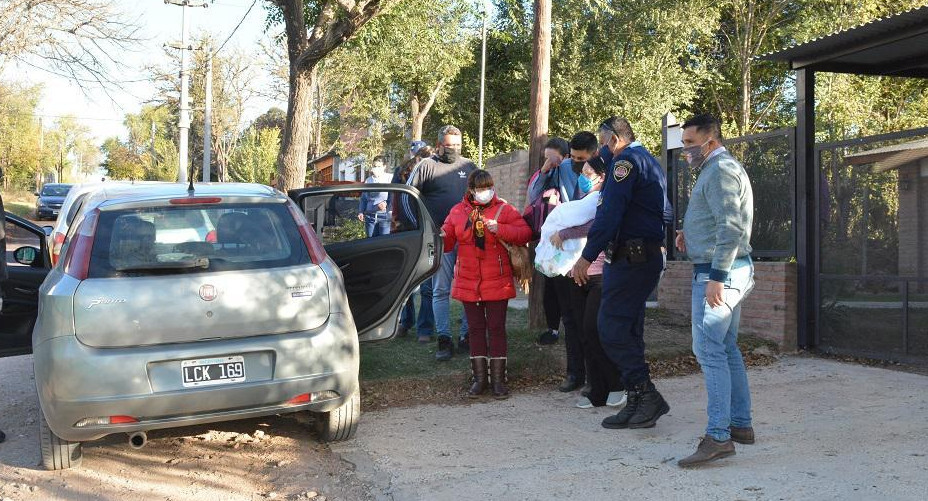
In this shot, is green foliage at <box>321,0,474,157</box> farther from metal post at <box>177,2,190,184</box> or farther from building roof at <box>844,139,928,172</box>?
building roof at <box>844,139,928,172</box>

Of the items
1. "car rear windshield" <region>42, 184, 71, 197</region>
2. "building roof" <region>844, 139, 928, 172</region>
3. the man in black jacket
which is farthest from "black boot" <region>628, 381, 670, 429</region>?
"car rear windshield" <region>42, 184, 71, 197</region>

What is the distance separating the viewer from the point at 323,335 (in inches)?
194

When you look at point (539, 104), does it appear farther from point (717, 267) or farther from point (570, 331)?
point (717, 267)

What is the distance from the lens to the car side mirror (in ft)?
20.6

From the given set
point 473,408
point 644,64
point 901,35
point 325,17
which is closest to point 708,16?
point 644,64

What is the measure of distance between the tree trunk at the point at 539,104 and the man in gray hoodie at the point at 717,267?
3302 millimetres

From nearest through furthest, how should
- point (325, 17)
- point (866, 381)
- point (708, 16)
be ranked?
1. point (866, 381)
2. point (325, 17)
3. point (708, 16)

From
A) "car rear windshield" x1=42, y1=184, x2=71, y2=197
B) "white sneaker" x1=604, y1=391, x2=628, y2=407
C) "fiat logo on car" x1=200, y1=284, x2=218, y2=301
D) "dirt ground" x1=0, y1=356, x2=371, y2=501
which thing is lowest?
"dirt ground" x1=0, y1=356, x2=371, y2=501

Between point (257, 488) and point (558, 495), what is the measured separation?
166cm

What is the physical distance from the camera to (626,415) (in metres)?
5.55

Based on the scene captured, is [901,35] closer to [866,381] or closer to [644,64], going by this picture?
[866,381]

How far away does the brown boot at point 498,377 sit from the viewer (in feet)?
21.6

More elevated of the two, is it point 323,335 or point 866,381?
point 323,335

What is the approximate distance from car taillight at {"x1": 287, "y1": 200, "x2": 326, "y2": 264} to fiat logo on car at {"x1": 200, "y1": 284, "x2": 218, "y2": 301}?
65 centimetres
